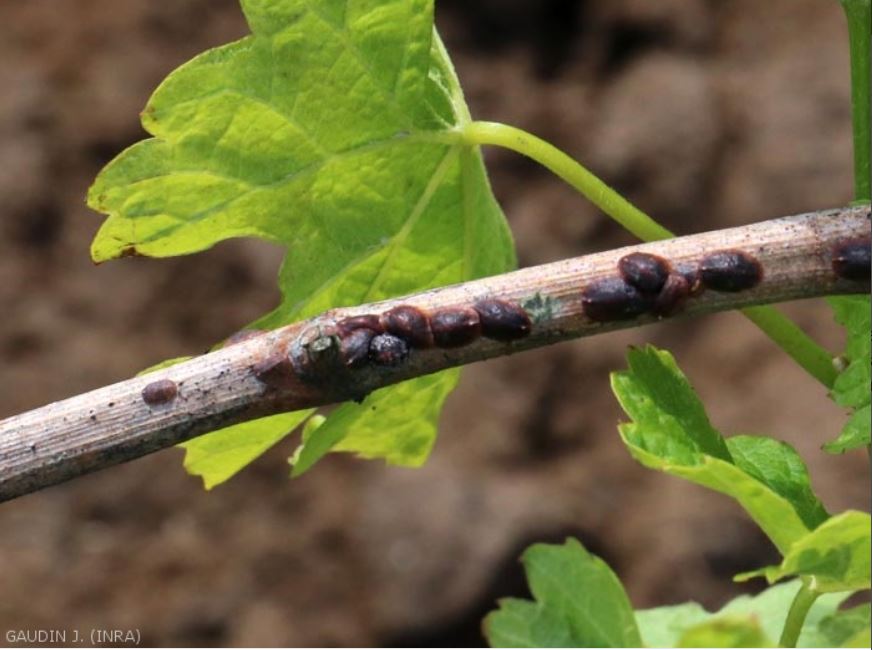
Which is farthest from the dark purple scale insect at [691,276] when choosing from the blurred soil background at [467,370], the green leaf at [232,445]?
the blurred soil background at [467,370]

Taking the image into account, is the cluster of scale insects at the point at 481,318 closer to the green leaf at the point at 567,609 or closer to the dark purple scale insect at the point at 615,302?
the dark purple scale insect at the point at 615,302

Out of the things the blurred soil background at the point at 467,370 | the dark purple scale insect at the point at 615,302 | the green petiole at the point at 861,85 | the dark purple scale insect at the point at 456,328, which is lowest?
the blurred soil background at the point at 467,370

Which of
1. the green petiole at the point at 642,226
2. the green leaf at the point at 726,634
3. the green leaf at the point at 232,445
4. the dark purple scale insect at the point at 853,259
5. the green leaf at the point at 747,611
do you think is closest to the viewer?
the green leaf at the point at 726,634

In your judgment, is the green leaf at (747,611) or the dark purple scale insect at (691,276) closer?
the dark purple scale insect at (691,276)

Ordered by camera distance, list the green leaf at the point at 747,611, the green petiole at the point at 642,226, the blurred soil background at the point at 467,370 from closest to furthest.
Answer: the green petiole at the point at 642,226, the green leaf at the point at 747,611, the blurred soil background at the point at 467,370

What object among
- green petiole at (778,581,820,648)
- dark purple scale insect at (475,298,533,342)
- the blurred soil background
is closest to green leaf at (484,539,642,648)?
green petiole at (778,581,820,648)

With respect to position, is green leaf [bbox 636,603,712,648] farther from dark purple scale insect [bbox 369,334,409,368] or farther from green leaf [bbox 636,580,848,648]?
dark purple scale insect [bbox 369,334,409,368]

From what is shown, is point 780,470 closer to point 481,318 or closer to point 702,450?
point 702,450
